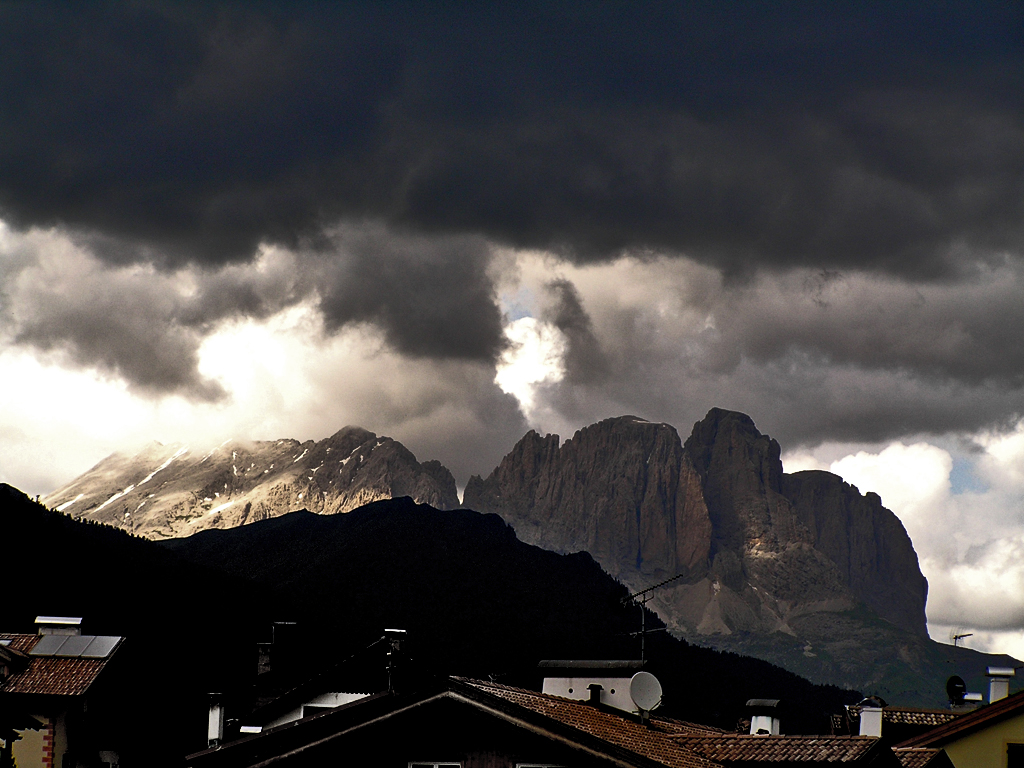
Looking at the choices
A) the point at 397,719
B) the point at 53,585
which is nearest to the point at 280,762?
the point at 397,719

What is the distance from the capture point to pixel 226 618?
153 metres

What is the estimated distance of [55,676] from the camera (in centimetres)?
5059

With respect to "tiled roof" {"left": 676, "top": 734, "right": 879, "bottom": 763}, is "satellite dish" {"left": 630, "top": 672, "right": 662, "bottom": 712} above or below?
above

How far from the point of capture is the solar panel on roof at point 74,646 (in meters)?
51.8

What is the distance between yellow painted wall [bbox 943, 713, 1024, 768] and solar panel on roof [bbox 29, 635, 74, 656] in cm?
3501

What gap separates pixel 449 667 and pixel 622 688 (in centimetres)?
13002

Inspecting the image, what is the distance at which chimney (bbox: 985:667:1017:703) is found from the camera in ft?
166

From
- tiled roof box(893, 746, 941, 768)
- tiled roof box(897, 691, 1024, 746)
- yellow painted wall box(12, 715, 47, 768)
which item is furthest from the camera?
yellow painted wall box(12, 715, 47, 768)

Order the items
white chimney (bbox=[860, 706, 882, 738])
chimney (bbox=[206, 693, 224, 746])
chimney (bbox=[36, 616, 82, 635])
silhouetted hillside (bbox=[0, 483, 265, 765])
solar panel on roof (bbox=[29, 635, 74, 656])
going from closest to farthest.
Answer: white chimney (bbox=[860, 706, 882, 738]) < chimney (bbox=[206, 693, 224, 746]) < solar panel on roof (bbox=[29, 635, 74, 656]) < chimney (bbox=[36, 616, 82, 635]) < silhouetted hillside (bbox=[0, 483, 265, 765])

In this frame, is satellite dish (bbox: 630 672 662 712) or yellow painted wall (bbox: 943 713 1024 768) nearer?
satellite dish (bbox: 630 672 662 712)

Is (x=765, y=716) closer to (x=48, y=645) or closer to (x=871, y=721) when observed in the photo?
(x=871, y=721)

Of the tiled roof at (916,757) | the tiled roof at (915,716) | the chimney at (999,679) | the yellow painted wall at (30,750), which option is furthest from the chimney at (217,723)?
the chimney at (999,679)

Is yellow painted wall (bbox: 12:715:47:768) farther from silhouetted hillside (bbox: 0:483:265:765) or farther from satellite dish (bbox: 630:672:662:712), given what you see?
satellite dish (bbox: 630:672:662:712)

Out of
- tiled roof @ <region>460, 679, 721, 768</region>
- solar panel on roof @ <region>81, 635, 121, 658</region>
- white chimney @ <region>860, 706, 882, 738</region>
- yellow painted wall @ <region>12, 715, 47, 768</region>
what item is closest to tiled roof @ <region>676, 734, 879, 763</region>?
tiled roof @ <region>460, 679, 721, 768</region>
